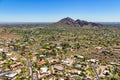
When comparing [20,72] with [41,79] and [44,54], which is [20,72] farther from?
[44,54]

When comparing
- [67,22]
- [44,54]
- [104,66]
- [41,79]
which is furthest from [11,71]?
[67,22]

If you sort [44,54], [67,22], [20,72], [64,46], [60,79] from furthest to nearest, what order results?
1. [67,22]
2. [64,46]
3. [44,54]
4. [20,72]
5. [60,79]

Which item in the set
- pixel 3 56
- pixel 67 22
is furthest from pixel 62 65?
pixel 67 22

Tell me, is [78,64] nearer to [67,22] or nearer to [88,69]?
[88,69]

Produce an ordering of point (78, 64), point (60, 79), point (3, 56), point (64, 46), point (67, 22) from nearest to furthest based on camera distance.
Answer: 1. point (60, 79)
2. point (78, 64)
3. point (3, 56)
4. point (64, 46)
5. point (67, 22)

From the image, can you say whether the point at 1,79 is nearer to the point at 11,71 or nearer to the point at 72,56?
the point at 11,71

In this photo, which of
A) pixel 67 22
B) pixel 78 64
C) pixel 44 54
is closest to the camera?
pixel 78 64

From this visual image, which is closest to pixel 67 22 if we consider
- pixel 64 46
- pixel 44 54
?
pixel 64 46

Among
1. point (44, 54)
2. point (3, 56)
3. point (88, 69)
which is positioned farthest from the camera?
point (44, 54)

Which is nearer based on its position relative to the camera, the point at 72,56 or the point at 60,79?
the point at 60,79
